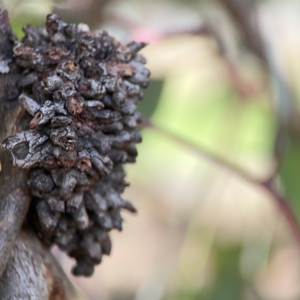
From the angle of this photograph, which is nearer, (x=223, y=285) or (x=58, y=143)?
(x=58, y=143)

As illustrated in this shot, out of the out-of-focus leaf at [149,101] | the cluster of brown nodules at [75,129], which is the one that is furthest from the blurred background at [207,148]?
the cluster of brown nodules at [75,129]

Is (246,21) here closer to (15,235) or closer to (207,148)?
(207,148)

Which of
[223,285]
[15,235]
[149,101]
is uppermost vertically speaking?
[149,101]

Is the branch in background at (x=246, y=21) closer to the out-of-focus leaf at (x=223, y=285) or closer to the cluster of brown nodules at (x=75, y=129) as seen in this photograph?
the out-of-focus leaf at (x=223, y=285)

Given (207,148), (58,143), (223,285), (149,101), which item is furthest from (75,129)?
(207,148)

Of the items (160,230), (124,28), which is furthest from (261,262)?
(160,230)

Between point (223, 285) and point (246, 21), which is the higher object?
point (246, 21)
